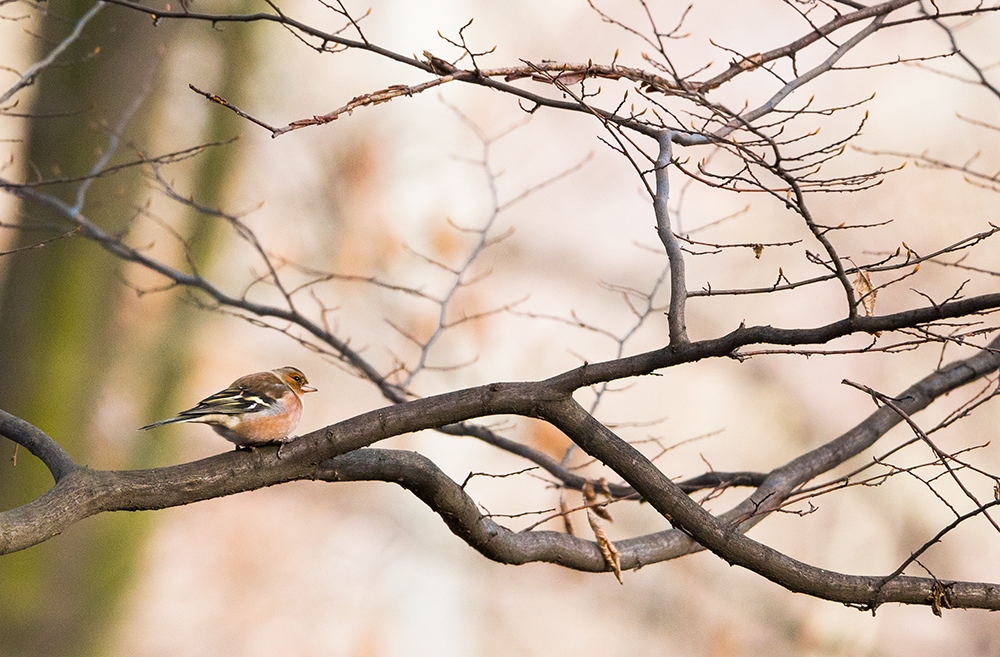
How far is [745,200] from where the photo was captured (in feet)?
34.5

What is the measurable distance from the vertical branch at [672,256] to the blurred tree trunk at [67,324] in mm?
4703

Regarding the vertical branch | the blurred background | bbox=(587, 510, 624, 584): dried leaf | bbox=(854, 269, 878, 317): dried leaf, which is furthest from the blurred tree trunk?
bbox=(854, 269, 878, 317): dried leaf

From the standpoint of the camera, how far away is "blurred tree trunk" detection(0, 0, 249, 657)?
6.81m

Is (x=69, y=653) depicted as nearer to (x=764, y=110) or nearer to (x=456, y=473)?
(x=456, y=473)

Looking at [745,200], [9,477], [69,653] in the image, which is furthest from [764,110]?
[745,200]

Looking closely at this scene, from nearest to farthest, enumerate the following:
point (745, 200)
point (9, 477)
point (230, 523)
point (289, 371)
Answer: point (289, 371), point (9, 477), point (745, 200), point (230, 523)

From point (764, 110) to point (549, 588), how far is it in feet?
29.8

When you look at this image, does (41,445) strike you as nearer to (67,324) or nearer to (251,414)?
(251,414)

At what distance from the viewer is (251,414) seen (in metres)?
3.24

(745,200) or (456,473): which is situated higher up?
(745,200)

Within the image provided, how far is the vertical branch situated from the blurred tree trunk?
15.4ft

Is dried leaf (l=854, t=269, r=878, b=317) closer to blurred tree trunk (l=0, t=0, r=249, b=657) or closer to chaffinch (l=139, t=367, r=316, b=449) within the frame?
chaffinch (l=139, t=367, r=316, b=449)

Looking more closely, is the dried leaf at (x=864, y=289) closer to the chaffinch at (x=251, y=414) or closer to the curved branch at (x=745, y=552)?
the curved branch at (x=745, y=552)

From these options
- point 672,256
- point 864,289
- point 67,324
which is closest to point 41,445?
point 672,256
